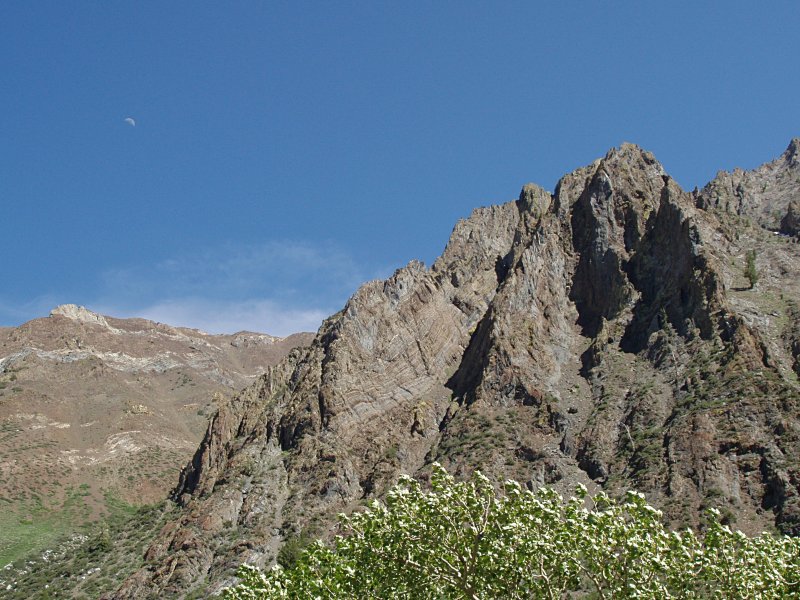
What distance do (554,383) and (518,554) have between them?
8353 centimetres

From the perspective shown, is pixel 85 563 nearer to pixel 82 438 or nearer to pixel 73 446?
pixel 73 446

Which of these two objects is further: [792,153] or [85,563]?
[792,153]

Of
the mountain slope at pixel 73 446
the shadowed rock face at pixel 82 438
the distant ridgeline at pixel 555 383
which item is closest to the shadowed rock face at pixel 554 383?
the distant ridgeline at pixel 555 383

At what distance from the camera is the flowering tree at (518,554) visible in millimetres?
18328

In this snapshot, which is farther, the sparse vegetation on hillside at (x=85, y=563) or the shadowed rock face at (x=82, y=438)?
the shadowed rock face at (x=82, y=438)

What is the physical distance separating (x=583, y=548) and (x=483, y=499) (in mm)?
3309

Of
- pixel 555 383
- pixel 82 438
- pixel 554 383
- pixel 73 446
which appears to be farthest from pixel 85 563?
pixel 82 438

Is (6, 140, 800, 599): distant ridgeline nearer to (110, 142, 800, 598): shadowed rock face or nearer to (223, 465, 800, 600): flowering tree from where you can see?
(110, 142, 800, 598): shadowed rock face

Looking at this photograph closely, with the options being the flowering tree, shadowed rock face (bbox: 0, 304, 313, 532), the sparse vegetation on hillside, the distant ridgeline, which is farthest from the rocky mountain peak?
the flowering tree

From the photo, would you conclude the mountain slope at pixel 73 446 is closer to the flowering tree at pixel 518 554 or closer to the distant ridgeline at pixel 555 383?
the distant ridgeline at pixel 555 383

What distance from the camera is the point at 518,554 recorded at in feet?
65.0

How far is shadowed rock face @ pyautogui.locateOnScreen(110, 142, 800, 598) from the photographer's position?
77812 mm

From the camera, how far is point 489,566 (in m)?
20.4

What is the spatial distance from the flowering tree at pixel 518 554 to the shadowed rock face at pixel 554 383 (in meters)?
53.1
